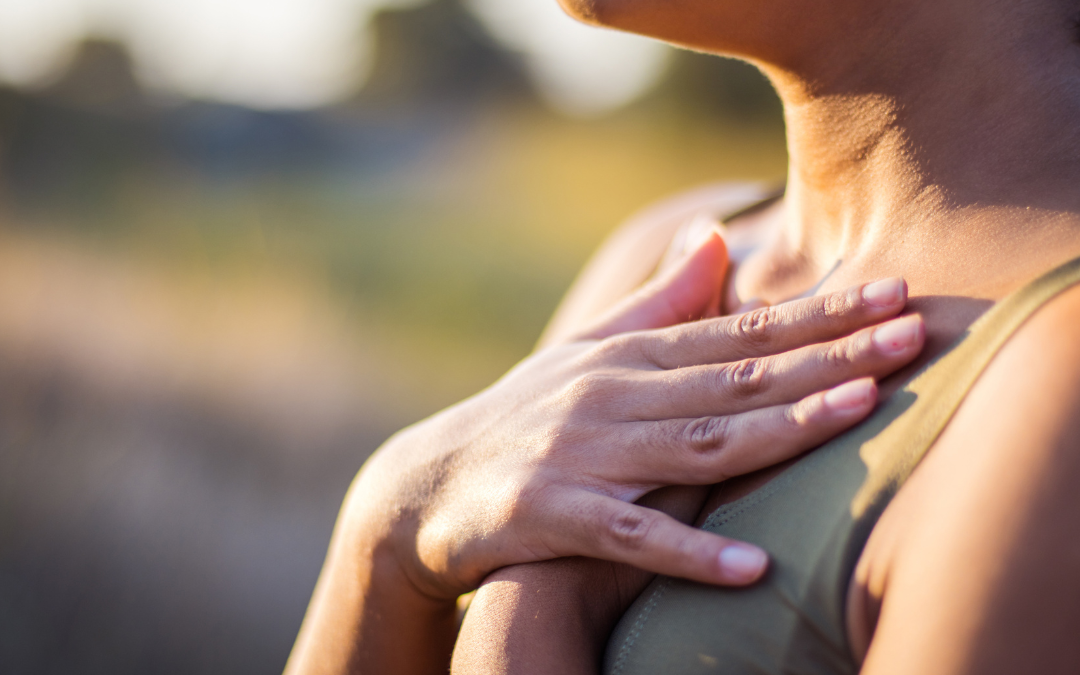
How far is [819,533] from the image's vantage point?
84cm

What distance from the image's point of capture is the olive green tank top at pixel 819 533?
31.9 inches

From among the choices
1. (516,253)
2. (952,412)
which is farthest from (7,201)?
(952,412)

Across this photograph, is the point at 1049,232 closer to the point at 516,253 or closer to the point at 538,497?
the point at 538,497

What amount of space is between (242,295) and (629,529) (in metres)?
8.05

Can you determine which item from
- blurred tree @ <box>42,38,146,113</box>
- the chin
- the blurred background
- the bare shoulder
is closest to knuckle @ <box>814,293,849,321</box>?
the chin

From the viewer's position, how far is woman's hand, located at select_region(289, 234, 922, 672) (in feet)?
2.96

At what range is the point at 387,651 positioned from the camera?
4.20ft

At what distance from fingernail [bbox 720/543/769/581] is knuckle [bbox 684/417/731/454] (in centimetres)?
13

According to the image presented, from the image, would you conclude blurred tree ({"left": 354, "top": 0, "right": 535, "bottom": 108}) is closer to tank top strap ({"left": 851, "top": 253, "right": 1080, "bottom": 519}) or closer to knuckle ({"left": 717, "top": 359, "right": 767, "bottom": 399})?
knuckle ({"left": 717, "top": 359, "right": 767, "bottom": 399})

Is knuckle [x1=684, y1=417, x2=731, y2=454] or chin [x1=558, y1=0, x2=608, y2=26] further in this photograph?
chin [x1=558, y1=0, x2=608, y2=26]

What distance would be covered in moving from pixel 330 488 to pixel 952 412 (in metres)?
4.32

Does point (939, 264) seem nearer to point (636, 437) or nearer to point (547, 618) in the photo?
point (636, 437)

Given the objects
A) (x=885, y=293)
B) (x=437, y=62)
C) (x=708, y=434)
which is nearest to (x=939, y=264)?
(x=885, y=293)

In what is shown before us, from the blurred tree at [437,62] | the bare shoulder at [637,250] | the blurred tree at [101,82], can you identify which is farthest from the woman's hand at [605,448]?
the blurred tree at [437,62]
